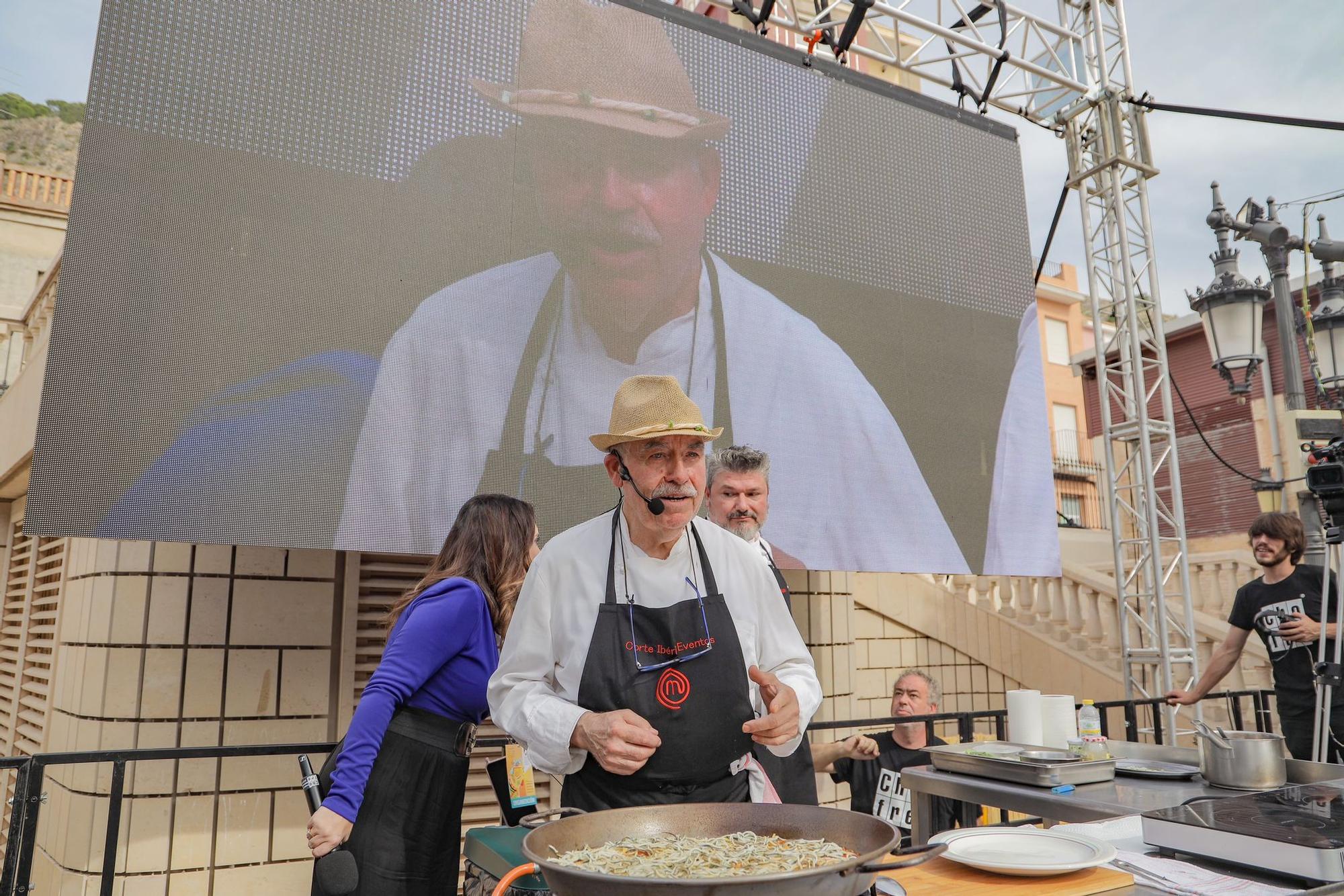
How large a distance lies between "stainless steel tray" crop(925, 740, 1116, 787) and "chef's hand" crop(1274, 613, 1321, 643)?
2.21m

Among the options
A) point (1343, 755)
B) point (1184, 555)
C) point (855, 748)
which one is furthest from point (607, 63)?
point (1184, 555)

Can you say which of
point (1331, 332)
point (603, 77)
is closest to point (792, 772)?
point (603, 77)

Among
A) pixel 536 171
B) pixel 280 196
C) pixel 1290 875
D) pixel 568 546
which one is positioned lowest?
pixel 1290 875

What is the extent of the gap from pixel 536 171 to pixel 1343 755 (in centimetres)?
463

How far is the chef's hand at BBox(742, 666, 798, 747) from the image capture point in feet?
4.72

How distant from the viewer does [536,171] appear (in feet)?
15.4

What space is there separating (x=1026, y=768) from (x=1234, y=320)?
420 cm

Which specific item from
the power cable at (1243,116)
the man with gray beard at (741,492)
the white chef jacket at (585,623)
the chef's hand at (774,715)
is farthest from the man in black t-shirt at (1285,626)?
the power cable at (1243,116)

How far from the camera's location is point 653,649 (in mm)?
1549

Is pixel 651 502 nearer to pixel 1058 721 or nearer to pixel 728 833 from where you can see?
pixel 728 833

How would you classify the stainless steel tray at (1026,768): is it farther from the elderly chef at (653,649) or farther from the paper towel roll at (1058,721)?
the elderly chef at (653,649)

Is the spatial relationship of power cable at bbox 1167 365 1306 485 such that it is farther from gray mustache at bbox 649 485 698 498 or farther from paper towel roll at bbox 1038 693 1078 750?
gray mustache at bbox 649 485 698 498

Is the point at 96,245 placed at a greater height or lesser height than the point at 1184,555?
greater

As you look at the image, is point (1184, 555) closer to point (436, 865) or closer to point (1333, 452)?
point (1333, 452)
